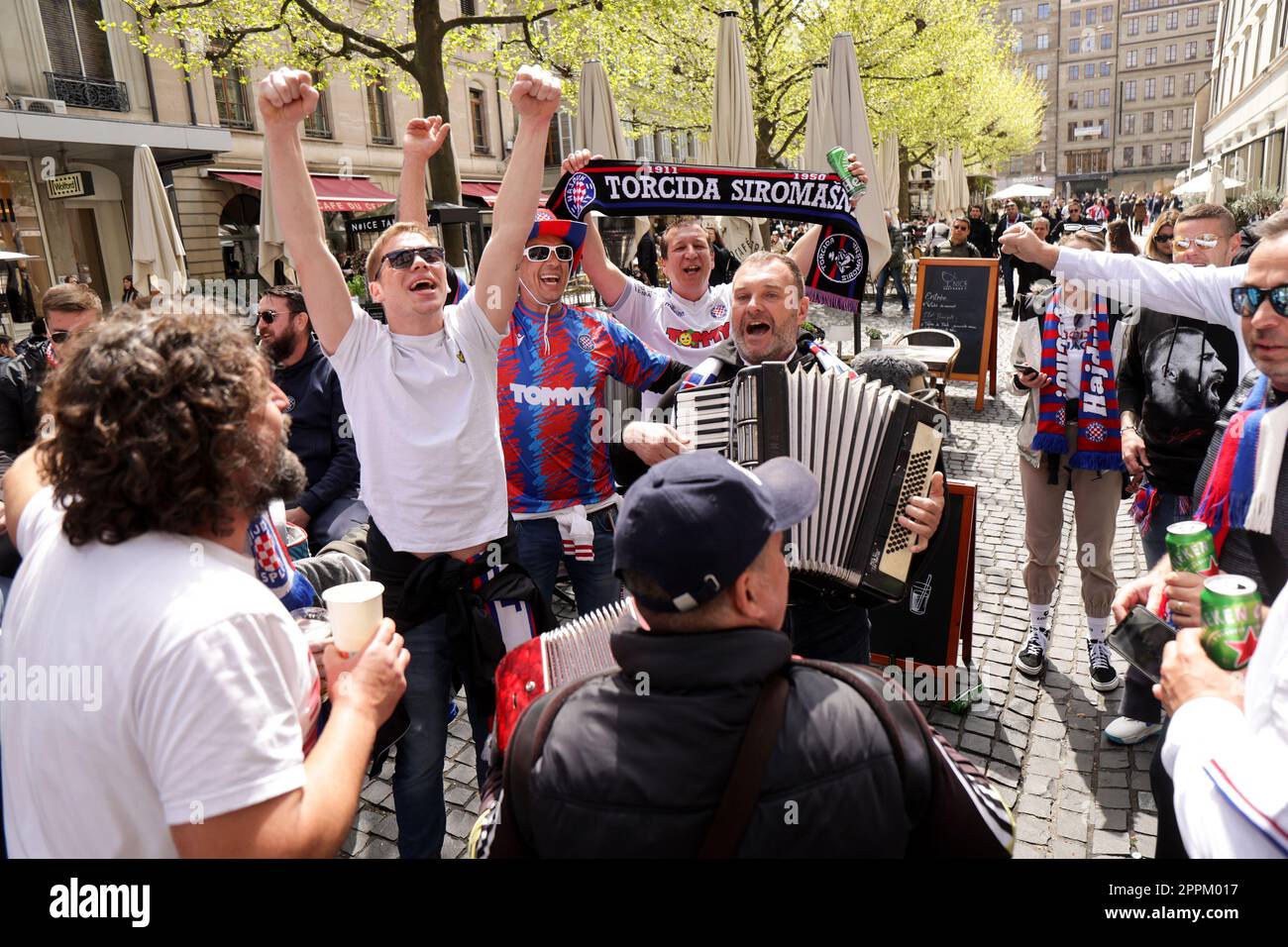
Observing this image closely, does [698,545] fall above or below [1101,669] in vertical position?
above

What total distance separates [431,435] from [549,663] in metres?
0.91

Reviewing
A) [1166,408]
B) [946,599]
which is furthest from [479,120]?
[1166,408]

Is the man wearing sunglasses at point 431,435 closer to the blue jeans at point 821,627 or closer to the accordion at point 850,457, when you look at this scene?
the accordion at point 850,457

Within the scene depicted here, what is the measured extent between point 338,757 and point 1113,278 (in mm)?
3144

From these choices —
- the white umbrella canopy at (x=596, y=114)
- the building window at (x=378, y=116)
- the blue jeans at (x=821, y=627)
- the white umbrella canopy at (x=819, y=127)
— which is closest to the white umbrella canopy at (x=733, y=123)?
the white umbrella canopy at (x=819, y=127)

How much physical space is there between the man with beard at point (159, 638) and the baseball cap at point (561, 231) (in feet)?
7.71

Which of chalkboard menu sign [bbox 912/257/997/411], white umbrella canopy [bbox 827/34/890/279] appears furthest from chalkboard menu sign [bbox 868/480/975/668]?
chalkboard menu sign [bbox 912/257/997/411]

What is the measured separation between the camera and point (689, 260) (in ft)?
15.8

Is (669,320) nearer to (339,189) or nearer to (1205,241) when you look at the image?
(1205,241)

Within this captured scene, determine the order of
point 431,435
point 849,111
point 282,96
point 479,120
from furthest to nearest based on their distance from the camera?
point 479,120, point 849,111, point 431,435, point 282,96

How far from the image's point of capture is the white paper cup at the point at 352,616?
1.70 m

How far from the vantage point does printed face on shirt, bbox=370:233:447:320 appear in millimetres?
2652
